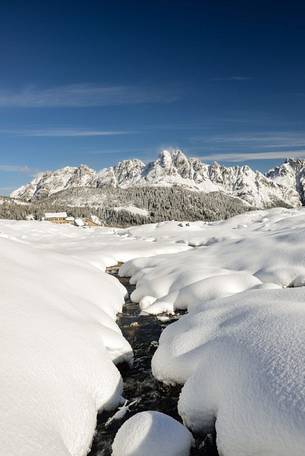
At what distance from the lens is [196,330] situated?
1220 cm

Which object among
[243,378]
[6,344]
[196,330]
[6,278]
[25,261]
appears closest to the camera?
[243,378]

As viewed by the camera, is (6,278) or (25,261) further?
(25,261)

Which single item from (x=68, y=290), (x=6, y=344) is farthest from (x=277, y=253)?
(x=6, y=344)

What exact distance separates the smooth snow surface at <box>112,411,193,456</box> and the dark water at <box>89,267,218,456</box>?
0.46 meters

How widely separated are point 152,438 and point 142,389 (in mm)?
4013

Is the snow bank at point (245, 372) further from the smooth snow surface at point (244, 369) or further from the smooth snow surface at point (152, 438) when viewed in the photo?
the smooth snow surface at point (152, 438)

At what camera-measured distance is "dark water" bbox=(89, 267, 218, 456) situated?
8.91 m

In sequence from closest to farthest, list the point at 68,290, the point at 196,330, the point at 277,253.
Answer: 1. the point at 196,330
2. the point at 68,290
3. the point at 277,253

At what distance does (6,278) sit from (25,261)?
5727 mm

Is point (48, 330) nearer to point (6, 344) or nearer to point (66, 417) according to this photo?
point (6, 344)

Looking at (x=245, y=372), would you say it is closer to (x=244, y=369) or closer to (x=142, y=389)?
(x=244, y=369)

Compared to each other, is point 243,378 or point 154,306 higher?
point 243,378

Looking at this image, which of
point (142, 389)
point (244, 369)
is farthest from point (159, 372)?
point (244, 369)

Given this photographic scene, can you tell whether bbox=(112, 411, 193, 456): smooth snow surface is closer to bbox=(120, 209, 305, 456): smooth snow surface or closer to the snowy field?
the snowy field
